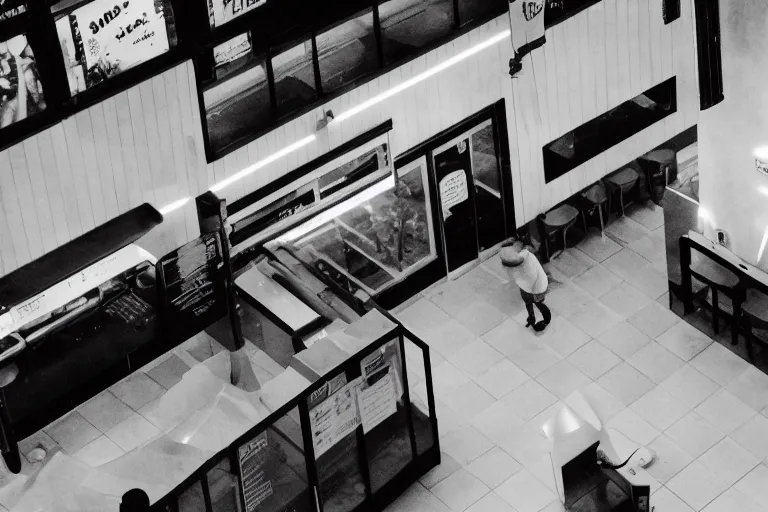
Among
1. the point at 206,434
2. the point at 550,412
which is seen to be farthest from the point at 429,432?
the point at 206,434

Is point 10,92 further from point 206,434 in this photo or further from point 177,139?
point 206,434

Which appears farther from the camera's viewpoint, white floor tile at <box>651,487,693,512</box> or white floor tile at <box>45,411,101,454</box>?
white floor tile at <box>45,411,101,454</box>

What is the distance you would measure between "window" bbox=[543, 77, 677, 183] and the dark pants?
1737 millimetres

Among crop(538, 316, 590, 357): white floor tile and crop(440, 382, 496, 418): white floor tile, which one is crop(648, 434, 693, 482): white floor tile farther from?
crop(440, 382, 496, 418): white floor tile

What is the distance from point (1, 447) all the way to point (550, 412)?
558cm

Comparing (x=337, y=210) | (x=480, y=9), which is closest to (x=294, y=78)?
(x=337, y=210)

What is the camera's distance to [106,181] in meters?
12.8

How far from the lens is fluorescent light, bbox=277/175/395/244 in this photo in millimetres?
14555

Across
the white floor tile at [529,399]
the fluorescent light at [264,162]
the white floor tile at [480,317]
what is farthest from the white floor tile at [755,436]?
the fluorescent light at [264,162]

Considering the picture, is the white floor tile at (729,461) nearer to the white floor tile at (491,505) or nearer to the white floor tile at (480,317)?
the white floor tile at (491,505)

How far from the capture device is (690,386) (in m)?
14.4

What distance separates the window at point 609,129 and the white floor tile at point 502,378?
2.52m

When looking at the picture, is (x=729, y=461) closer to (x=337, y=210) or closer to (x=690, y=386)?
(x=690, y=386)

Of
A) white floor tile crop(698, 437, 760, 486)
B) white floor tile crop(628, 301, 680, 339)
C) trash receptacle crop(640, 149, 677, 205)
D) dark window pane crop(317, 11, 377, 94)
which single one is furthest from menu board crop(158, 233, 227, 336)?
trash receptacle crop(640, 149, 677, 205)
